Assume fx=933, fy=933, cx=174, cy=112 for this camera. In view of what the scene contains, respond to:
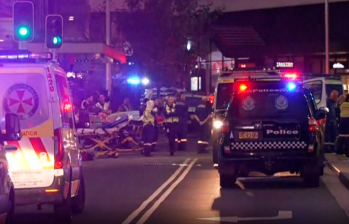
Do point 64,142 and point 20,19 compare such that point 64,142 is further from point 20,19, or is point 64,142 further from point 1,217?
point 20,19

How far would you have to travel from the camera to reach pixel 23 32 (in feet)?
73.4

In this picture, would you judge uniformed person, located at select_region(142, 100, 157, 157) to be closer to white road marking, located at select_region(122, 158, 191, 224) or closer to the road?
the road

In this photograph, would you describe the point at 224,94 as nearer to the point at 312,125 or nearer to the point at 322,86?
the point at 312,125

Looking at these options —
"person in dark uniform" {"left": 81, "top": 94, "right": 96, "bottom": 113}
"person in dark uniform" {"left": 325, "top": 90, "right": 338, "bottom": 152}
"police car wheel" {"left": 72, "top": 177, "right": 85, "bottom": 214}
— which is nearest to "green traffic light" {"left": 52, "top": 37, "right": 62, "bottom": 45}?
"police car wheel" {"left": 72, "top": 177, "right": 85, "bottom": 214}

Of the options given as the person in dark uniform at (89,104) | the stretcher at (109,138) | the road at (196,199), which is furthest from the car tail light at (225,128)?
the person in dark uniform at (89,104)

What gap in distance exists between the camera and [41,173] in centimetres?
1270

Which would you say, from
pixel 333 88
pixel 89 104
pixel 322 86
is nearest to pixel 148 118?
pixel 89 104

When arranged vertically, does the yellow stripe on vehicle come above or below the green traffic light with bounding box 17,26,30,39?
below

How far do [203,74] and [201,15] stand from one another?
1190cm

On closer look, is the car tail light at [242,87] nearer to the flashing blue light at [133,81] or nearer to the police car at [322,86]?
the police car at [322,86]

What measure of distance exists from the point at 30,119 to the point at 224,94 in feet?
37.1

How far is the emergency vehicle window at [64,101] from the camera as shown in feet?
43.2

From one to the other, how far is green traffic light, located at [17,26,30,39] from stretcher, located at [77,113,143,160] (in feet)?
18.1

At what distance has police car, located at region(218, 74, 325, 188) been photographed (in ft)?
58.4
